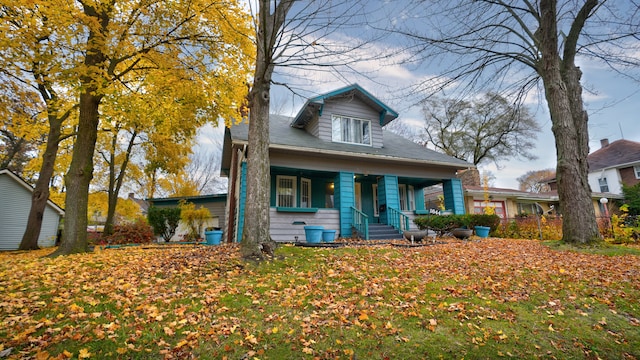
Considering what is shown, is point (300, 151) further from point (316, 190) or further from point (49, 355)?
point (49, 355)

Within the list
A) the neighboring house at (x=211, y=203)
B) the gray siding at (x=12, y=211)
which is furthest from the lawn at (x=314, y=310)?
the gray siding at (x=12, y=211)

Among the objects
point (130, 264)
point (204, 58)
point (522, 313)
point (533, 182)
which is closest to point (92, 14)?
point (204, 58)

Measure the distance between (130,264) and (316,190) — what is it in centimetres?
831

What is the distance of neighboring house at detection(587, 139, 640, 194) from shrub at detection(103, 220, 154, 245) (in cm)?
3422

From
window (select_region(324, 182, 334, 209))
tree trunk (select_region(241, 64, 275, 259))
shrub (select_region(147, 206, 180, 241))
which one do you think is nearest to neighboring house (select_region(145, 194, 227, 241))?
shrub (select_region(147, 206, 180, 241))

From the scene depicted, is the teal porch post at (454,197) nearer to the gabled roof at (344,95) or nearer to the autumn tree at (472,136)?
the gabled roof at (344,95)

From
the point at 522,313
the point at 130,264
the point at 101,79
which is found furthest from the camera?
the point at 101,79

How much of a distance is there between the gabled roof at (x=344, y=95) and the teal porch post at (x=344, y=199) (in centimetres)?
315

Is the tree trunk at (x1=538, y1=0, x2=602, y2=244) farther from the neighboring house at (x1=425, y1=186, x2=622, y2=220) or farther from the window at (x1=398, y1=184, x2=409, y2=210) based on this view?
the neighboring house at (x1=425, y1=186, x2=622, y2=220)

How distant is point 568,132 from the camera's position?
795 centimetres

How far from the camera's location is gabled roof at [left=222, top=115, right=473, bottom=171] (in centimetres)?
1016

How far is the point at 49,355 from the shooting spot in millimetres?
2441

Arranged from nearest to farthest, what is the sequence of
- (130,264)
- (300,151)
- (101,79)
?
1. (130,264)
2. (101,79)
3. (300,151)

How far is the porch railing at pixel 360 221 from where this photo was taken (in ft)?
33.8
